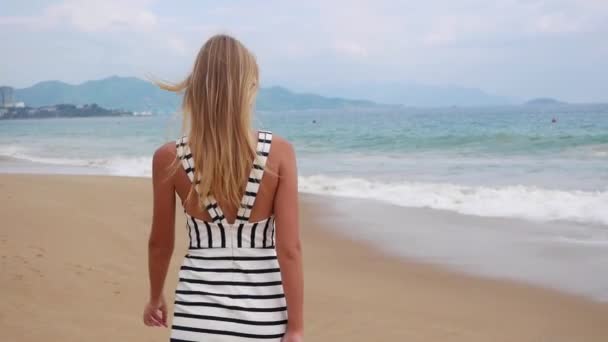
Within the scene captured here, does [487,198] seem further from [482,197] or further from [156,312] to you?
[156,312]

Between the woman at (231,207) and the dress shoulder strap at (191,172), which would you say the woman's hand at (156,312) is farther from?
the dress shoulder strap at (191,172)

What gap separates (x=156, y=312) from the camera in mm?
2330

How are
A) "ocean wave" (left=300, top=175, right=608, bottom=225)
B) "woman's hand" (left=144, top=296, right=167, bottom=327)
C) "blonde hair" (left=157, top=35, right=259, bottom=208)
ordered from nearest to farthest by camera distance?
1. "blonde hair" (left=157, top=35, right=259, bottom=208)
2. "woman's hand" (left=144, top=296, right=167, bottom=327)
3. "ocean wave" (left=300, top=175, right=608, bottom=225)

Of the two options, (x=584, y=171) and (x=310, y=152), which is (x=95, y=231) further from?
(x=310, y=152)

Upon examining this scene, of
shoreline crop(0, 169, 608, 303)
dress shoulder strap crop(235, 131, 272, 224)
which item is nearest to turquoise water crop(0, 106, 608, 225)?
dress shoulder strap crop(235, 131, 272, 224)

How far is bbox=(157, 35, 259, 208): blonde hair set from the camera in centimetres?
191

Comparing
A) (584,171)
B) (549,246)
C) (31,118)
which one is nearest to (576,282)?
(549,246)

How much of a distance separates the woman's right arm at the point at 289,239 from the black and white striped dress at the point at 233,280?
1.2 inches

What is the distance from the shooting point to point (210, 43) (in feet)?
6.45

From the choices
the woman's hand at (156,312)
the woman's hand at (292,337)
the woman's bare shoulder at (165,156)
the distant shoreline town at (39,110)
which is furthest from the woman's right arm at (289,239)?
the distant shoreline town at (39,110)

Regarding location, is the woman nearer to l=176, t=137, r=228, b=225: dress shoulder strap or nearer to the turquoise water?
l=176, t=137, r=228, b=225: dress shoulder strap

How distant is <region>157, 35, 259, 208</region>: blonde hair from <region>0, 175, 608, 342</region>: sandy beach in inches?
121

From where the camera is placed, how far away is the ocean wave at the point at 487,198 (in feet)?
34.7

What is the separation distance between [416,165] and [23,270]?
16505mm
